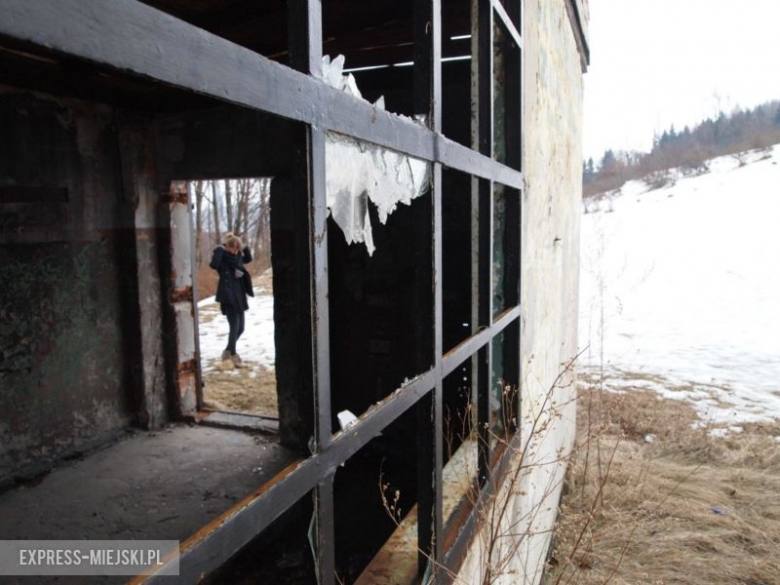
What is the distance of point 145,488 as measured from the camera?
3.50 m

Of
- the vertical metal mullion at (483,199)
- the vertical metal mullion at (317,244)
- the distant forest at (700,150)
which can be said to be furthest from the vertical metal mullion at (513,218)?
the distant forest at (700,150)

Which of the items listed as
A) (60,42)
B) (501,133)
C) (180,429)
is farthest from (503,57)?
(180,429)

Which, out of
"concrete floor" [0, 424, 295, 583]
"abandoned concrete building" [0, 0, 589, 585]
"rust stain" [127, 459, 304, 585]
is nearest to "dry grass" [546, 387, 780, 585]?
"abandoned concrete building" [0, 0, 589, 585]

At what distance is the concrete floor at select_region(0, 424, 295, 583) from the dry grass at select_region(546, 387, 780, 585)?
2113 mm

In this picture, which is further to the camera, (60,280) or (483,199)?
(60,280)

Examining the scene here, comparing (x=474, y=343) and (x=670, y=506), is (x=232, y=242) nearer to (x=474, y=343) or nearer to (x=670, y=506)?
(x=474, y=343)

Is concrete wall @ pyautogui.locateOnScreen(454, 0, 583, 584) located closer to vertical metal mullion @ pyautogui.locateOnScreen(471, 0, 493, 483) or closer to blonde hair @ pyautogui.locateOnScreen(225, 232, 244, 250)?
vertical metal mullion @ pyautogui.locateOnScreen(471, 0, 493, 483)

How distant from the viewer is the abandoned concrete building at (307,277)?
102 centimetres

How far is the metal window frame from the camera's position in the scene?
23.4 inches

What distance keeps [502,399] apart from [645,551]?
277cm

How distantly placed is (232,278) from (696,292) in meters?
14.5


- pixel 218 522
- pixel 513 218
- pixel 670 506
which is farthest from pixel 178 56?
pixel 670 506

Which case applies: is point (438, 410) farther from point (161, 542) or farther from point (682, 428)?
point (682, 428)

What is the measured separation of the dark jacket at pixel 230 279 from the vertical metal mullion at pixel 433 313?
533cm
